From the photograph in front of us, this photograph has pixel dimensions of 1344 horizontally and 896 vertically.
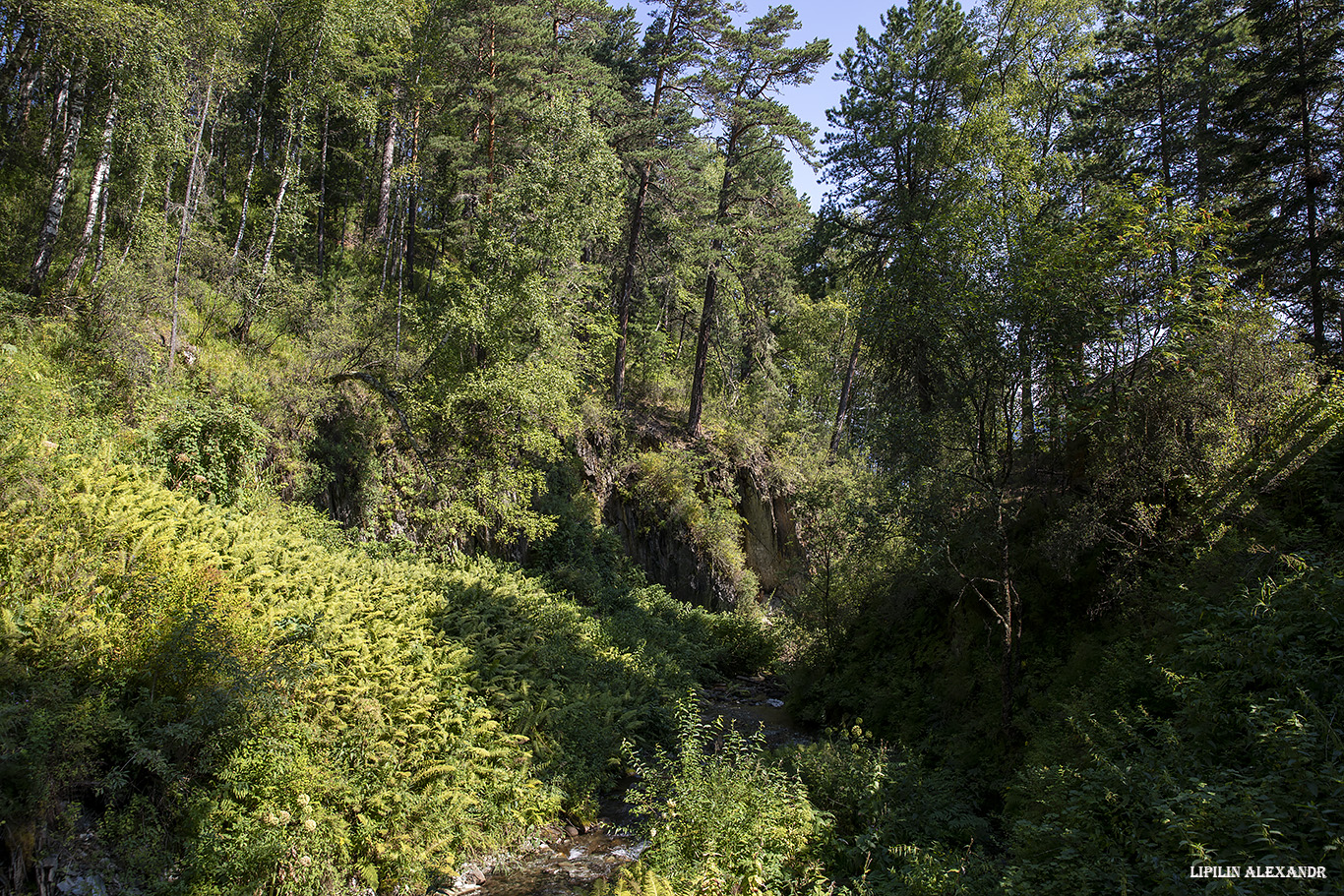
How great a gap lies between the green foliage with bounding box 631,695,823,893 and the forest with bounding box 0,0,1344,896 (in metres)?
0.06

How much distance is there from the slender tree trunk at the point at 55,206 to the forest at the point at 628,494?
7 centimetres

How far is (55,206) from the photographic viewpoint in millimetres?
10805

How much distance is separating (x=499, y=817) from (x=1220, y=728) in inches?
301

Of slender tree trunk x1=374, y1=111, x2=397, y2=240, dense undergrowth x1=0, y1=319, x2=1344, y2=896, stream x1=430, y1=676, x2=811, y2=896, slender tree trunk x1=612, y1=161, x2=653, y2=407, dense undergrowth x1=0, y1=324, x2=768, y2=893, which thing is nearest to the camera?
dense undergrowth x1=0, y1=319, x2=1344, y2=896

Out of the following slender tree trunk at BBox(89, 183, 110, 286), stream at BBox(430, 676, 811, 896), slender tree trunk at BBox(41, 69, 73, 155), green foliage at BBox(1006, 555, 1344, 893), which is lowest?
stream at BBox(430, 676, 811, 896)

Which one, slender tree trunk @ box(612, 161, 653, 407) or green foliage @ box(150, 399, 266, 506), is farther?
slender tree trunk @ box(612, 161, 653, 407)

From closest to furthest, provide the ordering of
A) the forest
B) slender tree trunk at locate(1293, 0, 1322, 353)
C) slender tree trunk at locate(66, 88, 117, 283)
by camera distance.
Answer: the forest → slender tree trunk at locate(66, 88, 117, 283) → slender tree trunk at locate(1293, 0, 1322, 353)

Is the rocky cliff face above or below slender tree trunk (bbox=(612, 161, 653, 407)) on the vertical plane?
below

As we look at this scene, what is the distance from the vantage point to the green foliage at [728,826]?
20.7 feet

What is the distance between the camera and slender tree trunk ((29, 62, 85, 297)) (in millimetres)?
10758

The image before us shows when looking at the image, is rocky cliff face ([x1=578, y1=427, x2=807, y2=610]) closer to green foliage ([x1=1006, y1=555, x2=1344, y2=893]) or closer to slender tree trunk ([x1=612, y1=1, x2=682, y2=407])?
slender tree trunk ([x1=612, y1=1, x2=682, y2=407])

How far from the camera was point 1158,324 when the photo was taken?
27.4 ft

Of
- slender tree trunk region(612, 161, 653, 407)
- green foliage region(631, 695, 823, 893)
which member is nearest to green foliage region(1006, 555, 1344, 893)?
green foliage region(631, 695, 823, 893)

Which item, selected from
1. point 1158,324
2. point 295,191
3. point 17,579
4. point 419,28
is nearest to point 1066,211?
point 1158,324
